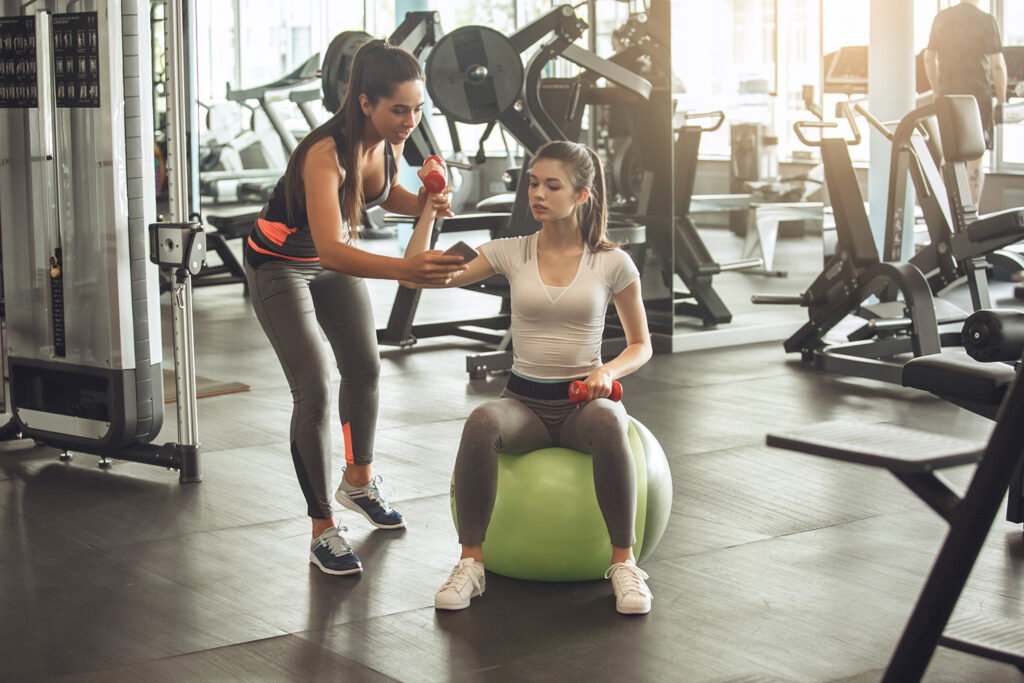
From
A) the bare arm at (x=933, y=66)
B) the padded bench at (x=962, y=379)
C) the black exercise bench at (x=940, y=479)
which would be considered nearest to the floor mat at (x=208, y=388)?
the padded bench at (x=962, y=379)

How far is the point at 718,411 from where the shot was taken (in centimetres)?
448

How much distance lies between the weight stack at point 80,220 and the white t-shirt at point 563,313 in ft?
4.56

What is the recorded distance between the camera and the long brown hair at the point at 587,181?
263 centimetres

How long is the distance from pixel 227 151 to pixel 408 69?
9.40 meters

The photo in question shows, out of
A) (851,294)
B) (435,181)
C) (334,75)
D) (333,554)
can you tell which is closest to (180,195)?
(435,181)

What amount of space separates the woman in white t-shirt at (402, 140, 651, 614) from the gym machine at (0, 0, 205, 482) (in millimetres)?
1187

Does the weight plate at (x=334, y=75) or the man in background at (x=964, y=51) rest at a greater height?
the man in background at (x=964, y=51)

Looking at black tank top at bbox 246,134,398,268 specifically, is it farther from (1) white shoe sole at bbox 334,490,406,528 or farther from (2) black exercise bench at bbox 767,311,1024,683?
(2) black exercise bench at bbox 767,311,1024,683

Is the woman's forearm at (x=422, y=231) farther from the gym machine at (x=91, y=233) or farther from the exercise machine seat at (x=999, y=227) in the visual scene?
the exercise machine seat at (x=999, y=227)

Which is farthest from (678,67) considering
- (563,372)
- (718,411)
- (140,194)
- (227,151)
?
(227,151)

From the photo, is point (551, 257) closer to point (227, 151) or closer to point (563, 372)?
point (563, 372)

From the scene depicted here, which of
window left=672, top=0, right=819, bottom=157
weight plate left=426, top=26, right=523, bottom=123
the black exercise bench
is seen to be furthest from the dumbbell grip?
window left=672, top=0, right=819, bottom=157

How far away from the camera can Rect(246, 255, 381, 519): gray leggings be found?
271cm

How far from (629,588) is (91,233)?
1991 millimetres
